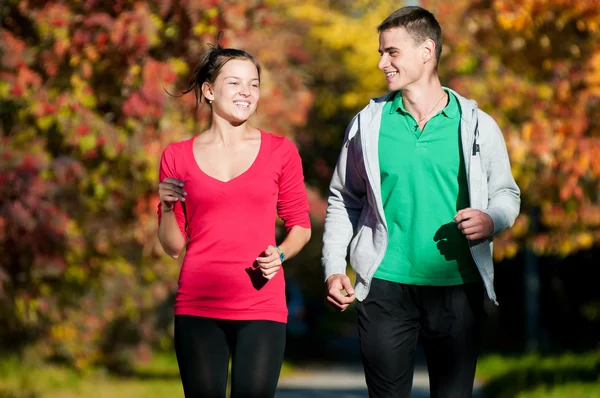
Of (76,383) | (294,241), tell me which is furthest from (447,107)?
(76,383)

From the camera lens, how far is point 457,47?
1237 centimetres

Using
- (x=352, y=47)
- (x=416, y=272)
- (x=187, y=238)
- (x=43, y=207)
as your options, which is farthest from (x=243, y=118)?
(x=352, y=47)

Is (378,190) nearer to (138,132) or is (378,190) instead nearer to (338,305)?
(338,305)

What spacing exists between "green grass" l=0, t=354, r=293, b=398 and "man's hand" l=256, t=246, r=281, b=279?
732 cm

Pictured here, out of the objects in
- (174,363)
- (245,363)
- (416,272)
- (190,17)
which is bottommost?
(174,363)

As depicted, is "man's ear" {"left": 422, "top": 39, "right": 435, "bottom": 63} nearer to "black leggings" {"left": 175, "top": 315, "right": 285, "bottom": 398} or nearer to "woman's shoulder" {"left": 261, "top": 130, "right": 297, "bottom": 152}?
"woman's shoulder" {"left": 261, "top": 130, "right": 297, "bottom": 152}

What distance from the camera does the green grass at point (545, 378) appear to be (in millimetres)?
10358

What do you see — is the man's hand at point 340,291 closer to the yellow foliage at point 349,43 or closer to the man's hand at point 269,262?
the man's hand at point 269,262

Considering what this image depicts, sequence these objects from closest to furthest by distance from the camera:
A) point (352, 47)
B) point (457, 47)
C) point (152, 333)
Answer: point (457, 47) < point (152, 333) < point (352, 47)

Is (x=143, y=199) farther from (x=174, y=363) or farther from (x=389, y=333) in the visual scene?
(x=174, y=363)

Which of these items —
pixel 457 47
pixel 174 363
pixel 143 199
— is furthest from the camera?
pixel 174 363

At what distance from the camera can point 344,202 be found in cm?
510

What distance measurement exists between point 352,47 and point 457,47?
10.4m

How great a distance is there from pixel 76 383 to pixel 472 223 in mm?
11259
